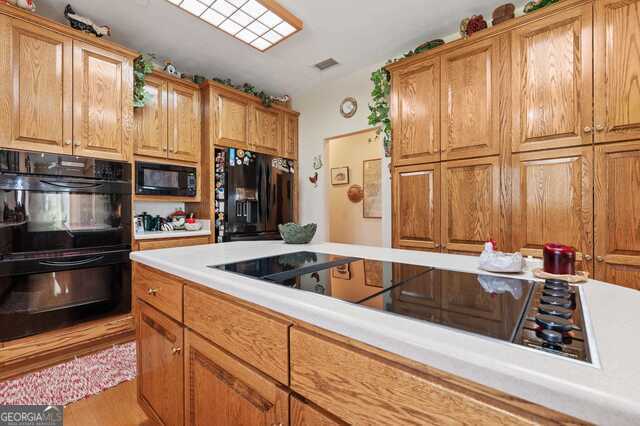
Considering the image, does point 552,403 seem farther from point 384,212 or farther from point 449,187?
point 384,212

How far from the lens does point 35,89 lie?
205cm

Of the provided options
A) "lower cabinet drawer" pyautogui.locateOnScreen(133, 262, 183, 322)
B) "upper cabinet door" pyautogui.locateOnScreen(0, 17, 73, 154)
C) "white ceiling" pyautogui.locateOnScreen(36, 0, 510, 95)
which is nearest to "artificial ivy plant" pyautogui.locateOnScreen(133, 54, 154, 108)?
"white ceiling" pyautogui.locateOnScreen(36, 0, 510, 95)

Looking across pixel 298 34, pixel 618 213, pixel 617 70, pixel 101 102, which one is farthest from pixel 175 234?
pixel 617 70

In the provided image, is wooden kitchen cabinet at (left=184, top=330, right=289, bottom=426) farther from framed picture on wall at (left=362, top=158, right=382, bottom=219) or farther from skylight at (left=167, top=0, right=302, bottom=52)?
framed picture on wall at (left=362, top=158, right=382, bottom=219)

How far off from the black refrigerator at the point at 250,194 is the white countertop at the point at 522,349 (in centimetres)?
237

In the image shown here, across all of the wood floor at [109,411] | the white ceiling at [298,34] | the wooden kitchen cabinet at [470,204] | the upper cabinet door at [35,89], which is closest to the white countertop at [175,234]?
the upper cabinet door at [35,89]

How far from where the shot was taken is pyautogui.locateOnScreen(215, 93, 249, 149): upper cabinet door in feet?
10.4

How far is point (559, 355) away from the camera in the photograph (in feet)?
1.44

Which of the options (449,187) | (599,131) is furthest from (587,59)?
(449,187)

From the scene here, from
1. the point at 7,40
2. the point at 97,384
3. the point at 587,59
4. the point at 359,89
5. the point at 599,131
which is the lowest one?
the point at 97,384

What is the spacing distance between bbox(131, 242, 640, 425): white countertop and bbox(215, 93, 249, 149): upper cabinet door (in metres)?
2.61

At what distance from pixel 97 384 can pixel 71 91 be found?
81.0 inches

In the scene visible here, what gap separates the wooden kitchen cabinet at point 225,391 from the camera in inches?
30.5

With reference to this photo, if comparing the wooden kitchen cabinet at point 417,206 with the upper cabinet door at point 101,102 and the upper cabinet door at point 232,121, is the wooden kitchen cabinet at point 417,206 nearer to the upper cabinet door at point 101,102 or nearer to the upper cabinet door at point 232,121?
the upper cabinet door at point 232,121
